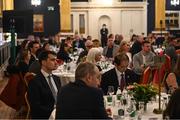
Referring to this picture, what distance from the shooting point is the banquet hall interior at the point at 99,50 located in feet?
15.4

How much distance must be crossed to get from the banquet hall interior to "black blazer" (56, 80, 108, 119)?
6cm

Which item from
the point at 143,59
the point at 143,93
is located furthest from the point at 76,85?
the point at 143,59

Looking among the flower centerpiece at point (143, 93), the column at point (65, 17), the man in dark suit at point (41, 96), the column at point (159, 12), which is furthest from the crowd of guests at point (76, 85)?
the column at point (159, 12)

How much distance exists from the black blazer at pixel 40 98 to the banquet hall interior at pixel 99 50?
3cm

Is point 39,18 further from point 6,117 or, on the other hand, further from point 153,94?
point 153,94

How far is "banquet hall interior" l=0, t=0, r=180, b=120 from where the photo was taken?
4.70 metres

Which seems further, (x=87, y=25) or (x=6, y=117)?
(x=87, y=25)

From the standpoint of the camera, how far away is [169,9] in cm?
2255

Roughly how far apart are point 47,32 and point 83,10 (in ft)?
7.53

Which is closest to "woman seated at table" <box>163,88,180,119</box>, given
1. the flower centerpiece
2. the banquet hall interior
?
the banquet hall interior

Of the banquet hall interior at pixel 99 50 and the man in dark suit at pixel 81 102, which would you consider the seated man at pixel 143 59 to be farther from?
the man in dark suit at pixel 81 102

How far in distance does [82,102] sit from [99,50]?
4.74 meters

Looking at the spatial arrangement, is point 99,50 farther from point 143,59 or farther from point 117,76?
point 117,76

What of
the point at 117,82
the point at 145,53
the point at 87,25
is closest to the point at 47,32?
the point at 87,25
